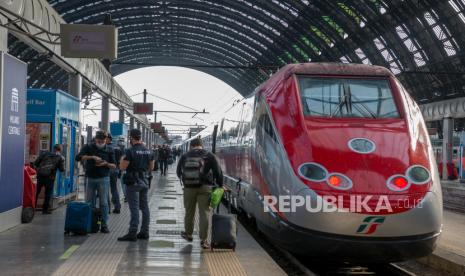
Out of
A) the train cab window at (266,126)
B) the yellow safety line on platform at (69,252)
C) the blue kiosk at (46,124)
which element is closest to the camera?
the yellow safety line on platform at (69,252)

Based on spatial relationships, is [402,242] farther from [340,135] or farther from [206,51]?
[206,51]

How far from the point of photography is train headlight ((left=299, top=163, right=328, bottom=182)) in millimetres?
7840

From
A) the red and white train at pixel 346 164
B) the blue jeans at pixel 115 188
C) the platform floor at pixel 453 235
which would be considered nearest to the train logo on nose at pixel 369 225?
the red and white train at pixel 346 164

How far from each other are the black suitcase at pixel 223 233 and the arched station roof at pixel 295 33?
1761 centimetres

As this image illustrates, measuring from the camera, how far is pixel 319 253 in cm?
771

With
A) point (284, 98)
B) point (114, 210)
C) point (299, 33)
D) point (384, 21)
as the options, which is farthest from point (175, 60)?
point (284, 98)

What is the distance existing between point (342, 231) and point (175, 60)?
72154 millimetres

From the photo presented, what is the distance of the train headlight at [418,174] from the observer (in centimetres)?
793

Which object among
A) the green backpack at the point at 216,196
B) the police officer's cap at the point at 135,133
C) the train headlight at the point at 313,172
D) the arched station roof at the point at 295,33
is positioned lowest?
the green backpack at the point at 216,196

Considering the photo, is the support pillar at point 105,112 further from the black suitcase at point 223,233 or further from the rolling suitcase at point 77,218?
the black suitcase at point 223,233

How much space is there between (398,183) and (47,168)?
26.6 feet

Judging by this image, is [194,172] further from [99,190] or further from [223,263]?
[99,190]

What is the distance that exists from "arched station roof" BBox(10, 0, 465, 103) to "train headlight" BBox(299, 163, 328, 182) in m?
18.5

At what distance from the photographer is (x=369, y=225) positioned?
7508 mm
